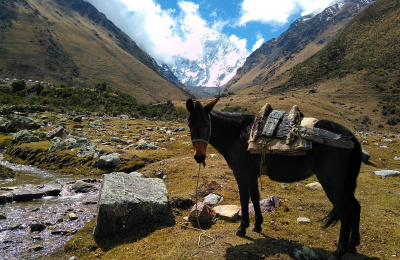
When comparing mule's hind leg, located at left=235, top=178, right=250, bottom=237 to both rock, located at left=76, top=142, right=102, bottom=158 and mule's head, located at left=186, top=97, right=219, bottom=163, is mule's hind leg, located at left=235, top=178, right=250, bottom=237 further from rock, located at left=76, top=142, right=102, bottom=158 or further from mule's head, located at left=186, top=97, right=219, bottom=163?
rock, located at left=76, top=142, right=102, bottom=158

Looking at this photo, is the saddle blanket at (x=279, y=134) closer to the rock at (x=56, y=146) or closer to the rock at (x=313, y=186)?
the rock at (x=313, y=186)

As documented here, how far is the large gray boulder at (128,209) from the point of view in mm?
6992

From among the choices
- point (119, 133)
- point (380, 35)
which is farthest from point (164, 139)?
point (380, 35)

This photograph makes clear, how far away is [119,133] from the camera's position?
102 feet

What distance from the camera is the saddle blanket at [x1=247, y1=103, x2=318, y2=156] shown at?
4.93 metres

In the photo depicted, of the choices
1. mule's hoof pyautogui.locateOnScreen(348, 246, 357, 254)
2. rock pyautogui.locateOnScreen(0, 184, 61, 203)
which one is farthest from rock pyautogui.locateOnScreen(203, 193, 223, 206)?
rock pyautogui.locateOnScreen(0, 184, 61, 203)

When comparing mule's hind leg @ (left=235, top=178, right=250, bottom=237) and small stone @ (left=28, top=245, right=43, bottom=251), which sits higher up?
mule's hind leg @ (left=235, top=178, right=250, bottom=237)

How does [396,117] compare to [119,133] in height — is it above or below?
above

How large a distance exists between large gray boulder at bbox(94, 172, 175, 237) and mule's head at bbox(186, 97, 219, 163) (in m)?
3.09

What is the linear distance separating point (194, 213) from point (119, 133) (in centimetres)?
2624

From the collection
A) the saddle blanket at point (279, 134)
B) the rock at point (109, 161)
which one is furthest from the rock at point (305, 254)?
the rock at point (109, 161)

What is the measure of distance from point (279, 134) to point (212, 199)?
15.8ft

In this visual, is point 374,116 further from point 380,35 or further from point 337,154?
point 337,154

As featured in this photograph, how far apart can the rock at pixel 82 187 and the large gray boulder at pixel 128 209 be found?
571 centimetres
